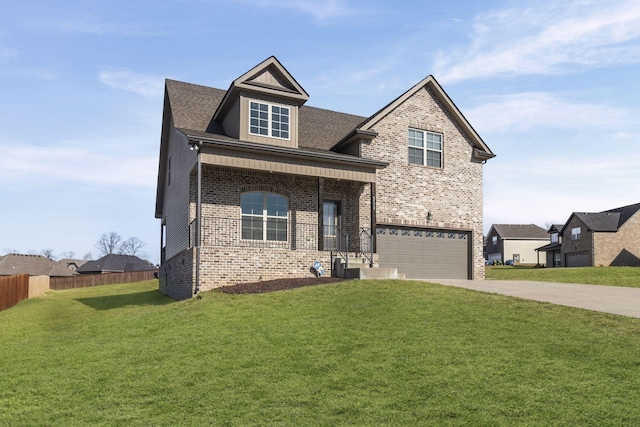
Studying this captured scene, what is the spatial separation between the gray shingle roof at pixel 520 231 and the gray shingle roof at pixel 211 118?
59.4 m

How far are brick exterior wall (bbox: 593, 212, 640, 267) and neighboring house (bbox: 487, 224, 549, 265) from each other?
2820 centimetres

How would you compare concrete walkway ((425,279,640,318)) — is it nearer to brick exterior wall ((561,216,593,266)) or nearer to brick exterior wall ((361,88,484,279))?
brick exterior wall ((361,88,484,279))

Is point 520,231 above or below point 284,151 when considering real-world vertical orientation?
below

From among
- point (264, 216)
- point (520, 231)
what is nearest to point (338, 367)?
point (264, 216)

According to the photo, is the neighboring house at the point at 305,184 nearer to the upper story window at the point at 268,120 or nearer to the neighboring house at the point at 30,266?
the upper story window at the point at 268,120

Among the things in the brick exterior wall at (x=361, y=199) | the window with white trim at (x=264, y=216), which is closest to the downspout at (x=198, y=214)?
the brick exterior wall at (x=361, y=199)

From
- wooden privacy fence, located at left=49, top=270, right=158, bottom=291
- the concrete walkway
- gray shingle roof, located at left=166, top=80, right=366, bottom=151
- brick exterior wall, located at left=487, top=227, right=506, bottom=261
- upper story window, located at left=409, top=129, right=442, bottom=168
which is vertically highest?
gray shingle roof, located at left=166, top=80, right=366, bottom=151

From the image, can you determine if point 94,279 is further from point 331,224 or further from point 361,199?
point 361,199

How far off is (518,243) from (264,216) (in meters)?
67.4

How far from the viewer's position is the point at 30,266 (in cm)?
5919

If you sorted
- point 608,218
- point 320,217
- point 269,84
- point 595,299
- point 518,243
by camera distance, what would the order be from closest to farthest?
point 595,299 < point 320,217 < point 269,84 < point 608,218 < point 518,243

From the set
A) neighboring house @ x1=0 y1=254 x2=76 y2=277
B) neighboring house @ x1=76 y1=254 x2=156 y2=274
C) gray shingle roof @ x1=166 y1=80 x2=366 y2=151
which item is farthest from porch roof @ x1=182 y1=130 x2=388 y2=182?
neighboring house @ x1=0 y1=254 x2=76 y2=277

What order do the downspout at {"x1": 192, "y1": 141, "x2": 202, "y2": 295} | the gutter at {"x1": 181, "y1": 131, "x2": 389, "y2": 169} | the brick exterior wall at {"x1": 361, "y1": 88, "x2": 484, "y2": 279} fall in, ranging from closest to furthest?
the downspout at {"x1": 192, "y1": 141, "x2": 202, "y2": 295} → the gutter at {"x1": 181, "y1": 131, "x2": 389, "y2": 169} → the brick exterior wall at {"x1": 361, "y1": 88, "x2": 484, "y2": 279}

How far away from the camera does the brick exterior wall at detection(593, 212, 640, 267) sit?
47.6 m
